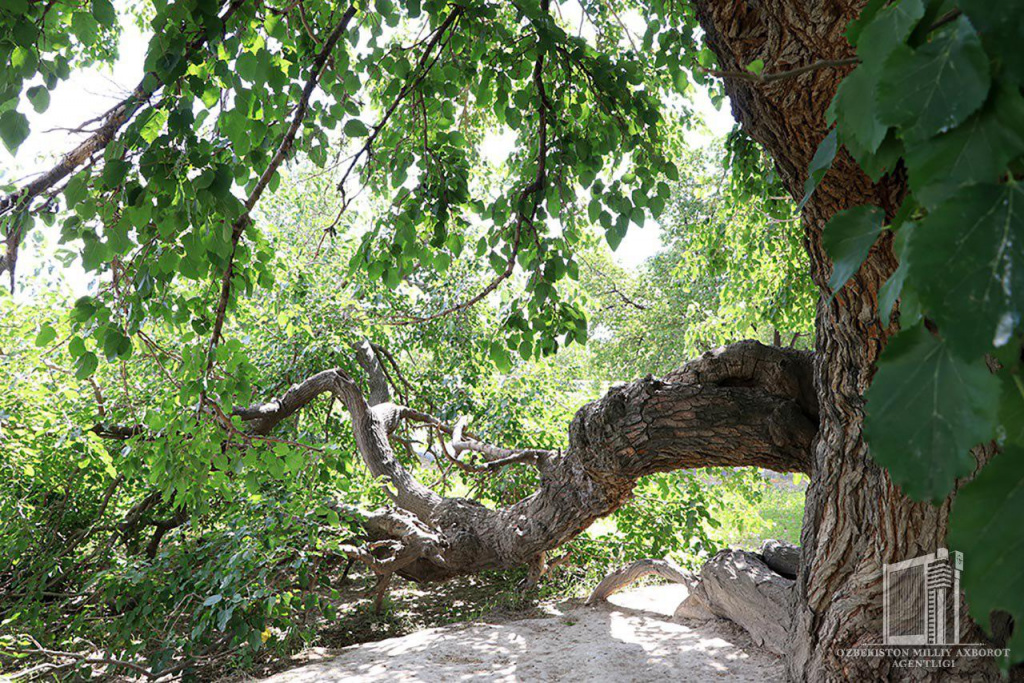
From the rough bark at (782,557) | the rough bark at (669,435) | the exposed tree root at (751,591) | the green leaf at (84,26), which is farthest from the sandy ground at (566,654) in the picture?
the green leaf at (84,26)

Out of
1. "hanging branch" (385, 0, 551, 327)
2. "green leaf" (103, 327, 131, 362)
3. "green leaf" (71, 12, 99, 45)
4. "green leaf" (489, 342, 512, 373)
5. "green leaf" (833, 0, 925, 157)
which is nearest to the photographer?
"green leaf" (833, 0, 925, 157)

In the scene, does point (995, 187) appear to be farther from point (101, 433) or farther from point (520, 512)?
point (101, 433)

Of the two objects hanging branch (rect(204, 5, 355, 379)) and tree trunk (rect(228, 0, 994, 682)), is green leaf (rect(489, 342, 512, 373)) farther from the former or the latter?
hanging branch (rect(204, 5, 355, 379))

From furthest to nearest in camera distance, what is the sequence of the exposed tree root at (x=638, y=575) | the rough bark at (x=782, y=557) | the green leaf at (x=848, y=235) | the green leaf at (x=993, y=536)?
the exposed tree root at (x=638, y=575) < the rough bark at (x=782, y=557) < the green leaf at (x=848, y=235) < the green leaf at (x=993, y=536)

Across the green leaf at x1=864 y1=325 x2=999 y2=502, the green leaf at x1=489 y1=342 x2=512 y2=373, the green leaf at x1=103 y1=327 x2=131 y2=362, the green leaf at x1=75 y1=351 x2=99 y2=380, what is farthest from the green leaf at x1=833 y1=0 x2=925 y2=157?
the green leaf at x1=489 y1=342 x2=512 y2=373

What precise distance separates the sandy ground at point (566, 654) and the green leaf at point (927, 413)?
138 inches

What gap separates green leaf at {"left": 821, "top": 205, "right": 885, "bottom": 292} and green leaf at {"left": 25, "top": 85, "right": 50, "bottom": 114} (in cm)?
205

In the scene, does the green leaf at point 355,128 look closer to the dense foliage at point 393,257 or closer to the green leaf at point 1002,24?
the dense foliage at point 393,257

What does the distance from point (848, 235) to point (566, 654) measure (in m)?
4.03

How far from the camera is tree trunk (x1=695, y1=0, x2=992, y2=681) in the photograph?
183 centimetres

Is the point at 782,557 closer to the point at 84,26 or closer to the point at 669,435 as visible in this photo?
the point at 669,435

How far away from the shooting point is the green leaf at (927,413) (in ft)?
1.51

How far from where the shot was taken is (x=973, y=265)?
1.44ft

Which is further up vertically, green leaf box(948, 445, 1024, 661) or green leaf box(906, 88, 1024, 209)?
green leaf box(906, 88, 1024, 209)
